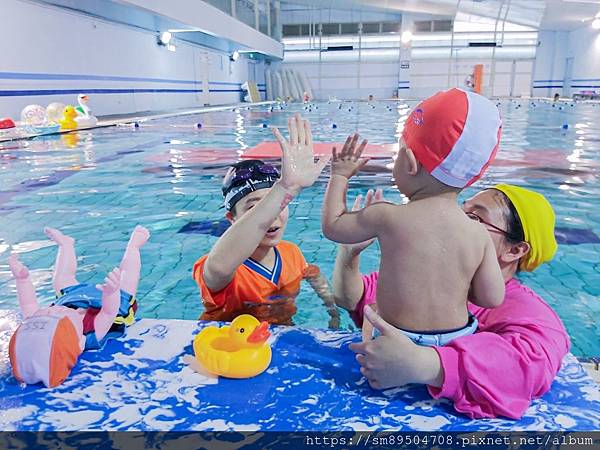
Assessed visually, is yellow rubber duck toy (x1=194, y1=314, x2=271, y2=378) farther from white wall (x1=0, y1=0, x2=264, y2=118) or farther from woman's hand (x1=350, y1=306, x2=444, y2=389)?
white wall (x1=0, y1=0, x2=264, y2=118)

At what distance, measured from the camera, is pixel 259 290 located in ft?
7.52

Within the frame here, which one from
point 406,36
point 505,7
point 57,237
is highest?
point 505,7

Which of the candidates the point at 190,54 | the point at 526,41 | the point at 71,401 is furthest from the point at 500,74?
the point at 71,401

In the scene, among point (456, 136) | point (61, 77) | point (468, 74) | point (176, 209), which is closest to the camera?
point (456, 136)

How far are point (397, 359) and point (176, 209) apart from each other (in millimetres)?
4124

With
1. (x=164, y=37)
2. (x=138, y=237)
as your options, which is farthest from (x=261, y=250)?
(x=164, y=37)

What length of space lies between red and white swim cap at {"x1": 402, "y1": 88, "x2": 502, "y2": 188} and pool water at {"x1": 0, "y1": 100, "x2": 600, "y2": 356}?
5.72 ft

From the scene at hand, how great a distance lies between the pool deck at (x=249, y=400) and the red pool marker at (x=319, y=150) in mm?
6300

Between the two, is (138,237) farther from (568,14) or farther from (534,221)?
(568,14)

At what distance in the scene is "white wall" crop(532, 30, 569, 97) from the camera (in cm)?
3466

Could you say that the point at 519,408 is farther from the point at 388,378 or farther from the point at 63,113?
the point at 63,113

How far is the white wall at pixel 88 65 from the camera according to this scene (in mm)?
12445

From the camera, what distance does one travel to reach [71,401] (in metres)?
1.46

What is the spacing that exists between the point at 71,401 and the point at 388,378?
3.01ft
